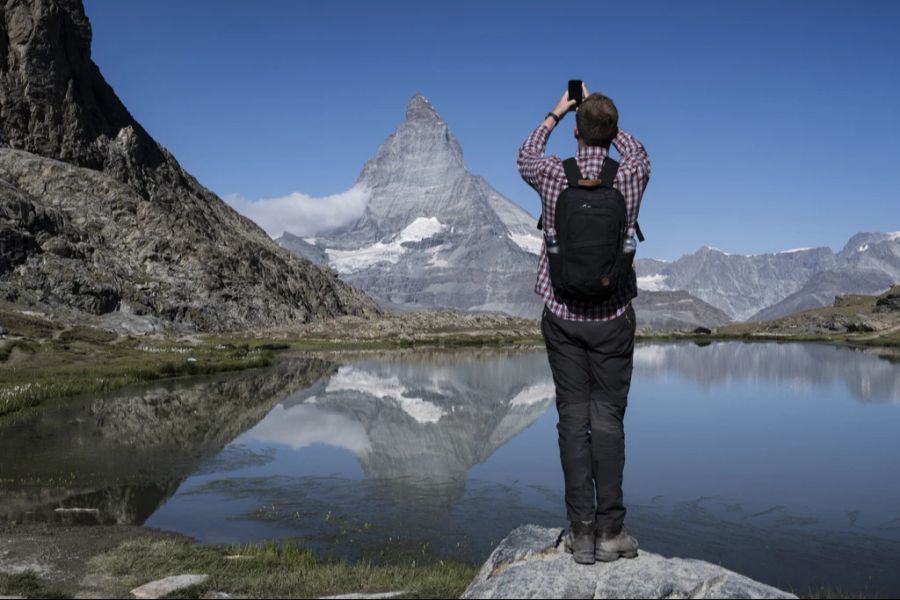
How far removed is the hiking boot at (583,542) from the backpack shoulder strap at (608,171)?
450cm

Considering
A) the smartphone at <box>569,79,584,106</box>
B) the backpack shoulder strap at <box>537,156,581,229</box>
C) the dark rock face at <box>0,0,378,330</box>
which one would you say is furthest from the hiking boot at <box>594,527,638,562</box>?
the dark rock face at <box>0,0,378,330</box>

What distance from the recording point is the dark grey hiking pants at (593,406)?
34.1 ft

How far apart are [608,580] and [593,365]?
2716mm

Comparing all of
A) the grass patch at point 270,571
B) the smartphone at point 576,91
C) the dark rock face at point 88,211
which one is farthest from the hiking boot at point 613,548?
the dark rock face at point 88,211

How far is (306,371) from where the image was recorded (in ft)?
244

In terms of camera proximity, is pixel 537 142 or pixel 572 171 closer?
pixel 572 171

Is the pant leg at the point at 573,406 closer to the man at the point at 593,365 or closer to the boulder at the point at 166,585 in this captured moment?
the man at the point at 593,365

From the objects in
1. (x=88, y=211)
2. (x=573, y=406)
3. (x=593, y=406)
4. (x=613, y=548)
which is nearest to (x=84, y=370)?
(x=573, y=406)

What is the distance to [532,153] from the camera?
1116 centimetres

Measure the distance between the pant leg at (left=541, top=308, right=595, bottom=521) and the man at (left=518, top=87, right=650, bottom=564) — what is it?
13 mm

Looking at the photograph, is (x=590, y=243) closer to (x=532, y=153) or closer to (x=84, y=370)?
(x=532, y=153)

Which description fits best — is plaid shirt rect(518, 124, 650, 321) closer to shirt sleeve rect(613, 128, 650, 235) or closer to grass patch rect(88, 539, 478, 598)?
shirt sleeve rect(613, 128, 650, 235)

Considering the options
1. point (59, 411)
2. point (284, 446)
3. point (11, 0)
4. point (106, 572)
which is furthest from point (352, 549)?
point (11, 0)

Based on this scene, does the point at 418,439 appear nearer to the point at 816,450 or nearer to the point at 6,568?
the point at 816,450
